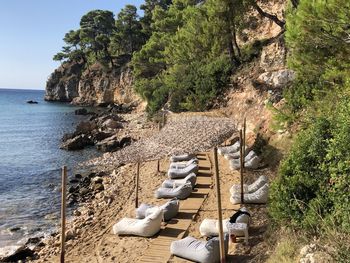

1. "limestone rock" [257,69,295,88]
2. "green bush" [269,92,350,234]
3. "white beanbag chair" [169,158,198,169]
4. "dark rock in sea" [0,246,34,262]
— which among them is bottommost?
"dark rock in sea" [0,246,34,262]

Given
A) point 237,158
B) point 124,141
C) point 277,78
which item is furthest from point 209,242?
point 124,141

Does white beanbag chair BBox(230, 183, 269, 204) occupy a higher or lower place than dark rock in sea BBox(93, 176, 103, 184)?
higher

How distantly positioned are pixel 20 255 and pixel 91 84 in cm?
7533

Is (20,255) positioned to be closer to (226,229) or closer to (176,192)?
(176,192)

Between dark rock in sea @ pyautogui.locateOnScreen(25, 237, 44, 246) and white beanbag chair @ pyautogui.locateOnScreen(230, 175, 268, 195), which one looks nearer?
dark rock in sea @ pyautogui.locateOnScreen(25, 237, 44, 246)

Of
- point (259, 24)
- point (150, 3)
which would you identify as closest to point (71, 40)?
point (150, 3)

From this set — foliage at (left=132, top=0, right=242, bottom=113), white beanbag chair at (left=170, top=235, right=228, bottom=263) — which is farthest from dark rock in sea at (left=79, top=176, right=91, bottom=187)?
white beanbag chair at (left=170, top=235, right=228, bottom=263)

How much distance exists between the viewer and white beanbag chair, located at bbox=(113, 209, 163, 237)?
46.9 feet

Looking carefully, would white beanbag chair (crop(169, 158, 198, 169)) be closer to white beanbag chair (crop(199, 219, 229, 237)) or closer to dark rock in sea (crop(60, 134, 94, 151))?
white beanbag chair (crop(199, 219, 229, 237))

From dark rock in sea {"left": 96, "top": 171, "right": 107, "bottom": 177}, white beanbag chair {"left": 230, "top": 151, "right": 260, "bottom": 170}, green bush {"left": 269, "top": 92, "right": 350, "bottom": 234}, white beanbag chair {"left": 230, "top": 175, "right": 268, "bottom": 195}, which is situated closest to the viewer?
green bush {"left": 269, "top": 92, "right": 350, "bottom": 234}

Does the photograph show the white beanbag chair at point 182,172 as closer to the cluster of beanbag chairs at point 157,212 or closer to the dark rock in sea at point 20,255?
the cluster of beanbag chairs at point 157,212

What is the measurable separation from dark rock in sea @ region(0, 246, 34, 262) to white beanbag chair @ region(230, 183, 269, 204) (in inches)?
311

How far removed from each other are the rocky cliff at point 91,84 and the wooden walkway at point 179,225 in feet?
173

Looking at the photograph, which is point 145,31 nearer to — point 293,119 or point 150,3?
point 150,3
